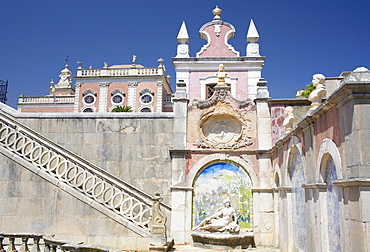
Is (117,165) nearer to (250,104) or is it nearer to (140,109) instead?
(250,104)

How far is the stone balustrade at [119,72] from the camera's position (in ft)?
105

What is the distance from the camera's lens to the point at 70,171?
36.6ft

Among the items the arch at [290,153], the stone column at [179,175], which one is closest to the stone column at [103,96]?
the stone column at [179,175]

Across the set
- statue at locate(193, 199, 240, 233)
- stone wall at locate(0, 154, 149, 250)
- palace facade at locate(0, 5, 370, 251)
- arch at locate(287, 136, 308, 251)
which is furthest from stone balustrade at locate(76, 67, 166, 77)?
arch at locate(287, 136, 308, 251)

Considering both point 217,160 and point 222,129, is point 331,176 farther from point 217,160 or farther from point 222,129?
point 222,129

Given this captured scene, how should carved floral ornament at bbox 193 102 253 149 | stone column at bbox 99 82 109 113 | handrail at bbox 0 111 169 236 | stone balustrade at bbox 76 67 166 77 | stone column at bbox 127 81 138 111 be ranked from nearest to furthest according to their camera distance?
handrail at bbox 0 111 169 236
carved floral ornament at bbox 193 102 253 149
stone column at bbox 127 81 138 111
stone column at bbox 99 82 109 113
stone balustrade at bbox 76 67 166 77

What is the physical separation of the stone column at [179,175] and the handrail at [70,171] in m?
0.52

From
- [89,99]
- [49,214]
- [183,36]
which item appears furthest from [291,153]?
[89,99]

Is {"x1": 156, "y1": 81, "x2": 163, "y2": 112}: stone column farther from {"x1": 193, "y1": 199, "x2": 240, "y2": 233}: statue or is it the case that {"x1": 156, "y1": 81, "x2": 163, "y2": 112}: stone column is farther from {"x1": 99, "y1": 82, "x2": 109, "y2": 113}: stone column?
{"x1": 193, "y1": 199, "x2": 240, "y2": 233}: statue

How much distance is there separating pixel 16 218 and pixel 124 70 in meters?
23.0

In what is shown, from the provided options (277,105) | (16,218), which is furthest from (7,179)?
(277,105)

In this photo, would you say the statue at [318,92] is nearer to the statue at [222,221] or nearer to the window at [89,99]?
the statue at [222,221]

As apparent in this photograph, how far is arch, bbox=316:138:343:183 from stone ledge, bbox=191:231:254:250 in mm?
4273

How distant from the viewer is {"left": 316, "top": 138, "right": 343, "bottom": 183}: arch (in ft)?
18.6
